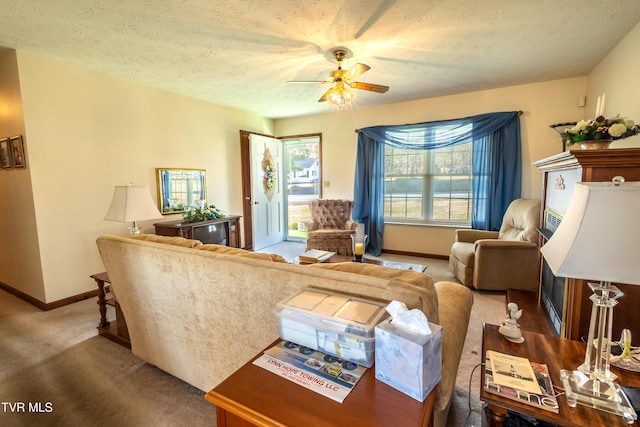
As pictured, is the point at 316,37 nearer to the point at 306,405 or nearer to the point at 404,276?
the point at 404,276

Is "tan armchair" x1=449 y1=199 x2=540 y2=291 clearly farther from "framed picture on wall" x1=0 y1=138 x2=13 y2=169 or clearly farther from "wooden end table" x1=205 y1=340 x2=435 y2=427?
"framed picture on wall" x1=0 y1=138 x2=13 y2=169

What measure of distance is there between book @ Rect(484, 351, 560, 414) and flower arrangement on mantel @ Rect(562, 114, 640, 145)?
1.61 meters

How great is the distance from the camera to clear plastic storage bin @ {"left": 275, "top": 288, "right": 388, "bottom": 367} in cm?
88

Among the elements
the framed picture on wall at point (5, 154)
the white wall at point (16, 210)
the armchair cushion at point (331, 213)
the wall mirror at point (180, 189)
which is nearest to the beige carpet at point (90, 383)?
the white wall at point (16, 210)

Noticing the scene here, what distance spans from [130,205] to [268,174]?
3.32m

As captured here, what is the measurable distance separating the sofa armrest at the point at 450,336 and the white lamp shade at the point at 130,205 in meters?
2.32

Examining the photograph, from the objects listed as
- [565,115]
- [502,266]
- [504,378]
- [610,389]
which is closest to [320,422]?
[504,378]

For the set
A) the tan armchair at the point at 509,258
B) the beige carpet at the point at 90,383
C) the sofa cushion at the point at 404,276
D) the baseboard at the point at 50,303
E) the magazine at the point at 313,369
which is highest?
the sofa cushion at the point at 404,276

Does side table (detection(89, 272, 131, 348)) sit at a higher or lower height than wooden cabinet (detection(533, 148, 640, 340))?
lower

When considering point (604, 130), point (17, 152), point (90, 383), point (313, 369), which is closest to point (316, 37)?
point (604, 130)

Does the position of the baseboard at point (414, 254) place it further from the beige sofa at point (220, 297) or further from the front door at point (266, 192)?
the beige sofa at point (220, 297)

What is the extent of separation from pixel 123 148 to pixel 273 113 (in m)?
2.61

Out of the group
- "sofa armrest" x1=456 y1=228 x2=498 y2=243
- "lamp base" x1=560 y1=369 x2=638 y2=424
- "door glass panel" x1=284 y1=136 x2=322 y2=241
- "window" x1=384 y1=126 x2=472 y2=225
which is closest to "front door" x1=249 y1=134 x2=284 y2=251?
"door glass panel" x1=284 y1=136 x2=322 y2=241

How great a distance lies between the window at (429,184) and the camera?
4422 mm
